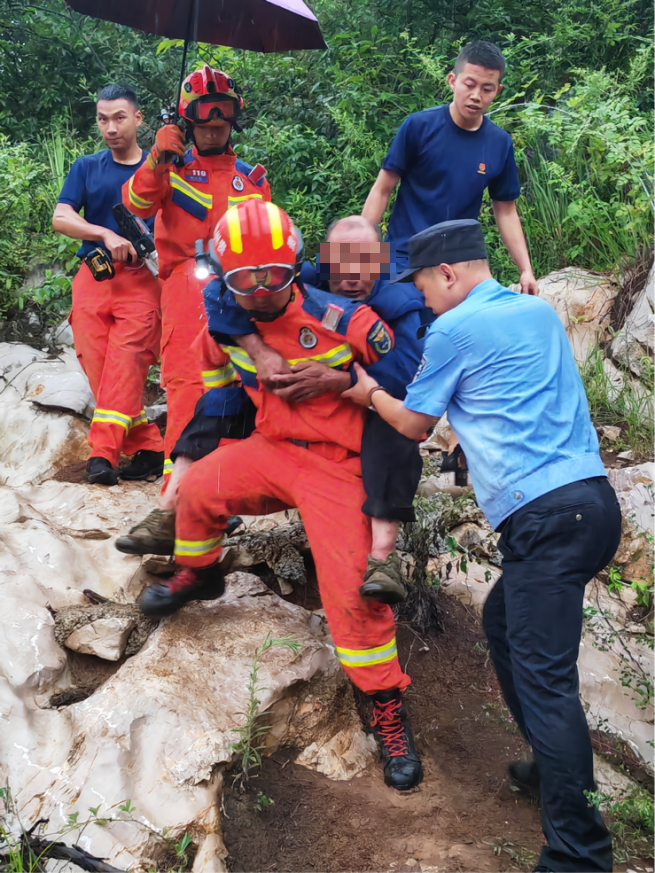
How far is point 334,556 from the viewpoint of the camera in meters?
2.79

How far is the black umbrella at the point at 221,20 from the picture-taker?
4125 mm

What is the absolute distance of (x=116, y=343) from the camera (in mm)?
4562

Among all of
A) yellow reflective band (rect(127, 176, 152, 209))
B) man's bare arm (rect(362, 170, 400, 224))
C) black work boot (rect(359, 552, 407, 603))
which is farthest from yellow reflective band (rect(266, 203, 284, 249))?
yellow reflective band (rect(127, 176, 152, 209))

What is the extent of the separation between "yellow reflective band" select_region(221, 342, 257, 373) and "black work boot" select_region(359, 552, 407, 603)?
88cm

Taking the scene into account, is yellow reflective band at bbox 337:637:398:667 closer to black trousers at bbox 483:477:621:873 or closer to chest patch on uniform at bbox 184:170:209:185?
black trousers at bbox 483:477:621:873

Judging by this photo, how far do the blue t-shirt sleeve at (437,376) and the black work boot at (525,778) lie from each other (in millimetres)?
1419

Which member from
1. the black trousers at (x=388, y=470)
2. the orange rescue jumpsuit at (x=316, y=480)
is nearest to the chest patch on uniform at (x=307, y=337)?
the orange rescue jumpsuit at (x=316, y=480)

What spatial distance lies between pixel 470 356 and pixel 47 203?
586 centimetres

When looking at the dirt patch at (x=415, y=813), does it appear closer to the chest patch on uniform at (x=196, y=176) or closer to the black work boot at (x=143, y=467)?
the black work boot at (x=143, y=467)

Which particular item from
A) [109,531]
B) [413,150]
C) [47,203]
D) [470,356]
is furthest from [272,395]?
[47,203]

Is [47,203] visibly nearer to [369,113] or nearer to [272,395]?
[369,113]

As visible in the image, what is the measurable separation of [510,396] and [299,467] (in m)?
0.98

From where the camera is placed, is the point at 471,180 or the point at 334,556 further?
the point at 471,180

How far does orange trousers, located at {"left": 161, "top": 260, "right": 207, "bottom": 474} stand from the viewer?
3.93 meters
